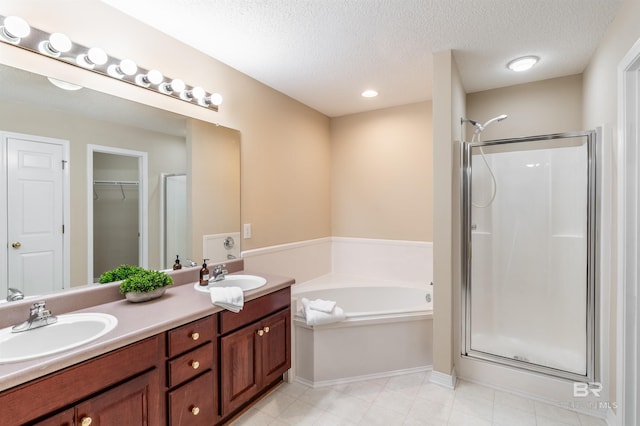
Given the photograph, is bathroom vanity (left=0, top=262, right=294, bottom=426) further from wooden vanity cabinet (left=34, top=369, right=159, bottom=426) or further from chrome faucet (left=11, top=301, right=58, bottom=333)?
chrome faucet (left=11, top=301, right=58, bottom=333)

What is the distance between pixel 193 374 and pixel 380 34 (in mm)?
2268

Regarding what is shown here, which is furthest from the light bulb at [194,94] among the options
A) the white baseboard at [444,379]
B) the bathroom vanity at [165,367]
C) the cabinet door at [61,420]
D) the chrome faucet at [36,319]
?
the white baseboard at [444,379]

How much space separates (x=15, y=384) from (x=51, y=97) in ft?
4.26

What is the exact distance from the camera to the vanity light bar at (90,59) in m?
1.37

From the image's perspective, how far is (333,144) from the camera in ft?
12.3

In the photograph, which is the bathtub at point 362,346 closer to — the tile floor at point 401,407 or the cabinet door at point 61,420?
the tile floor at point 401,407

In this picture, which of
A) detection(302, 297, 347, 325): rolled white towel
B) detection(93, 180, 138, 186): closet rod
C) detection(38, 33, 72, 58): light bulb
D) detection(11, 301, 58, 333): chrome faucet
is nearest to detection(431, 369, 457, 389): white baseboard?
detection(302, 297, 347, 325): rolled white towel

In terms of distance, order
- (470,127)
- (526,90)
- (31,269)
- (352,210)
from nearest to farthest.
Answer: (31,269)
(526,90)
(470,127)
(352,210)

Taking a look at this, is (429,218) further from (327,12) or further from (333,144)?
(327,12)

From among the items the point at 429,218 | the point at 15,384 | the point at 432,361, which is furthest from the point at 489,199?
the point at 15,384

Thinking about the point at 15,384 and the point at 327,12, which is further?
the point at 327,12

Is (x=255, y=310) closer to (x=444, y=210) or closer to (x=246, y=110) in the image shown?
(x=444, y=210)

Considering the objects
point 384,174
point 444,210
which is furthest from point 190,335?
point 384,174

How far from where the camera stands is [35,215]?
57.8 inches
